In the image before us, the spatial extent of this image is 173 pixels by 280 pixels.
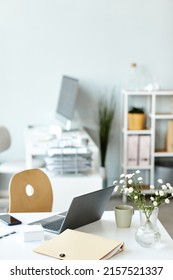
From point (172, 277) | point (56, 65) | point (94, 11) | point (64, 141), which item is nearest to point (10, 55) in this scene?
point (56, 65)

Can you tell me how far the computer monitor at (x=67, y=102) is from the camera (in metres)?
4.99

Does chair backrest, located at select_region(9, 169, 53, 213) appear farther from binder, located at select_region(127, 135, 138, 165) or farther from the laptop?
binder, located at select_region(127, 135, 138, 165)

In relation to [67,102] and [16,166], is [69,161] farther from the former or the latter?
[67,102]

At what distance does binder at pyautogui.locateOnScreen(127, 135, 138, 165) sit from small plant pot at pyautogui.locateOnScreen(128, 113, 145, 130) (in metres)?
0.10

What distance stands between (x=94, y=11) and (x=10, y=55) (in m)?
0.95

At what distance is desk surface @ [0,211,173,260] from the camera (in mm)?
2139

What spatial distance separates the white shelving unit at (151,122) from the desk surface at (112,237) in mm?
2885

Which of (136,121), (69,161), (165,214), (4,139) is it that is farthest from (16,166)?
(165,214)

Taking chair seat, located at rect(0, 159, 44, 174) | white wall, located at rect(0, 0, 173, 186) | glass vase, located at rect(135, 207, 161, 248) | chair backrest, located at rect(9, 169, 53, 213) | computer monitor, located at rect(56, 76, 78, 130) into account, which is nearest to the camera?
glass vase, located at rect(135, 207, 161, 248)

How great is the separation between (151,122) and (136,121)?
160mm

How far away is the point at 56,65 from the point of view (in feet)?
18.0

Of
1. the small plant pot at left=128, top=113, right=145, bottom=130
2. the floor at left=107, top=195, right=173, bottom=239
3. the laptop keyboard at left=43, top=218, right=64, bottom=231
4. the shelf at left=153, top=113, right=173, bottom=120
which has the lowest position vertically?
the floor at left=107, top=195, right=173, bottom=239

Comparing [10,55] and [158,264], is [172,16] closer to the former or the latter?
[10,55]

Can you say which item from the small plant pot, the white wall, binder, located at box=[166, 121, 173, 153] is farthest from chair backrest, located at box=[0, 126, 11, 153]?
binder, located at box=[166, 121, 173, 153]
